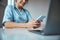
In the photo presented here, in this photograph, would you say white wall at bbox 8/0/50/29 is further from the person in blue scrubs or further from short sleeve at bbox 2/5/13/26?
short sleeve at bbox 2/5/13/26

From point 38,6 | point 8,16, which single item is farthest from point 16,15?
point 38,6

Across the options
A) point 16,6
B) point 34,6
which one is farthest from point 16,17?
point 34,6

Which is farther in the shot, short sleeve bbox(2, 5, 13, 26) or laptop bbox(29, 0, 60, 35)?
short sleeve bbox(2, 5, 13, 26)

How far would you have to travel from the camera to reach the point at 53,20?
3.23 ft

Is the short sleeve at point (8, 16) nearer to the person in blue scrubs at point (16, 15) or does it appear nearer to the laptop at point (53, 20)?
the person in blue scrubs at point (16, 15)

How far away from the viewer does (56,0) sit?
92cm

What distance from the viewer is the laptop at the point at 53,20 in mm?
927

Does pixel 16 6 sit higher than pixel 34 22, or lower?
higher

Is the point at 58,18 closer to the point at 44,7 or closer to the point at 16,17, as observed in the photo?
the point at 16,17

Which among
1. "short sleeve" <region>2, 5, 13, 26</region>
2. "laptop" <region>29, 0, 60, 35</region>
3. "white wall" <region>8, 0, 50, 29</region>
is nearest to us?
"laptop" <region>29, 0, 60, 35</region>

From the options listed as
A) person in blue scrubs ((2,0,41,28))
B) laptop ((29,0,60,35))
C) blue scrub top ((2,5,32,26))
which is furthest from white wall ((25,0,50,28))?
laptop ((29,0,60,35))

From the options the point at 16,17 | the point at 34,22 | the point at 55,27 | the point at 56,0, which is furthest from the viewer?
the point at 16,17

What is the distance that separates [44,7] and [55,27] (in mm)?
2856

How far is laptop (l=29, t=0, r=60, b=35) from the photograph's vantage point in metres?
0.93
